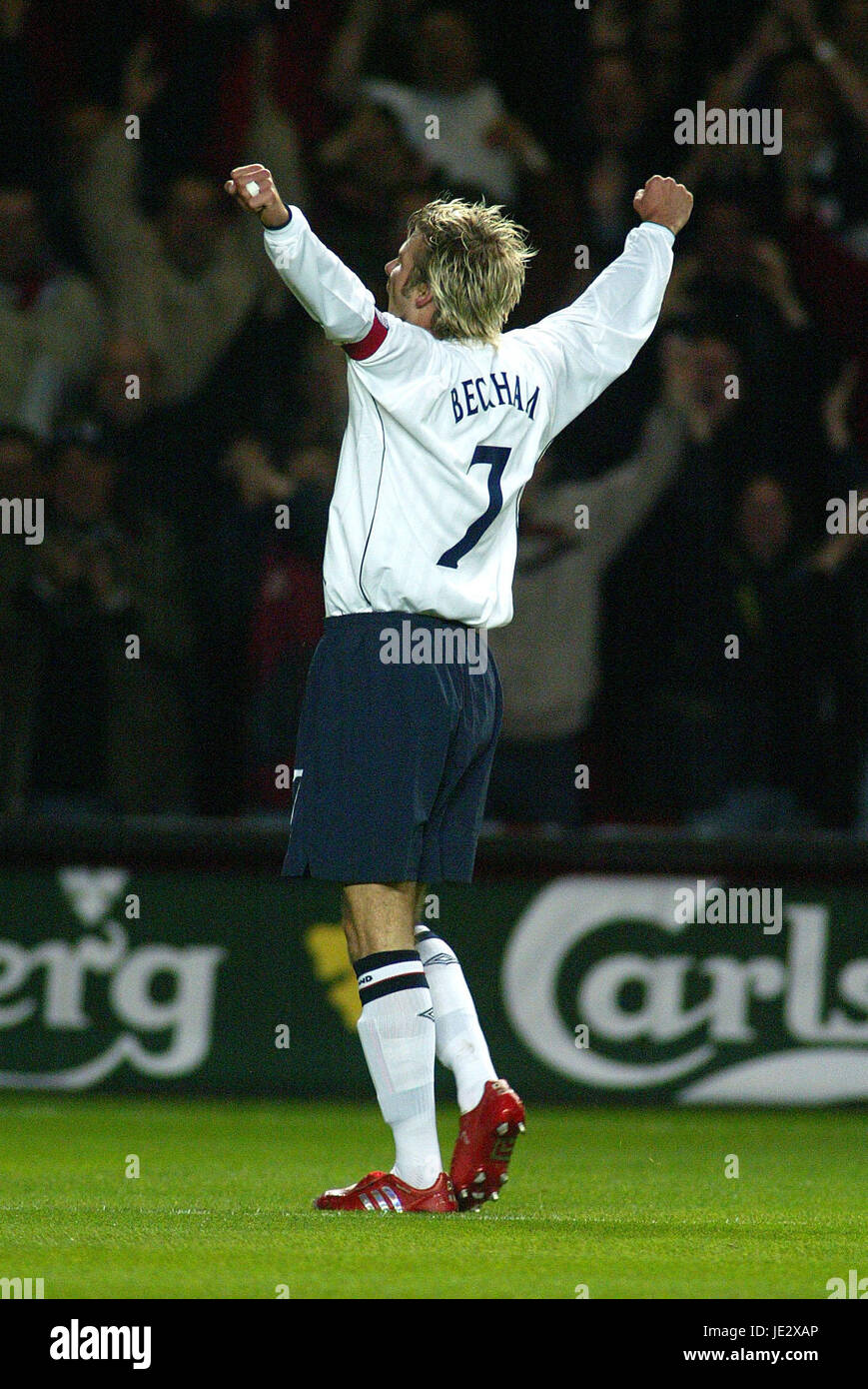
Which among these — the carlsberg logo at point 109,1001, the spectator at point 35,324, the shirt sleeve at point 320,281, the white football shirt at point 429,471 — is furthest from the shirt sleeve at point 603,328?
the spectator at point 35,324

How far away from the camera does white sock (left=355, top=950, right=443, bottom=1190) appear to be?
4746 mm

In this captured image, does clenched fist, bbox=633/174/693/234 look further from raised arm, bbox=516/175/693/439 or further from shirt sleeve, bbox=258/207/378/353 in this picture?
shirt sleeve, bbox=258/207/378/353

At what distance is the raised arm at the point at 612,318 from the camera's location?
204 inches

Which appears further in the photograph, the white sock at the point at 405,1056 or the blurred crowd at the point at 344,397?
the blurred crowd at the point at 344,397

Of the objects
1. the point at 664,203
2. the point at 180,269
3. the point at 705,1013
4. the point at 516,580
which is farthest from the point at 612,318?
the point at 180,269

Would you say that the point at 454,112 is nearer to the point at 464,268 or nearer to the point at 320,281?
the point at 464,268

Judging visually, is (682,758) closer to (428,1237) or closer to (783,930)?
(783,930)

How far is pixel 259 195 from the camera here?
4.50m

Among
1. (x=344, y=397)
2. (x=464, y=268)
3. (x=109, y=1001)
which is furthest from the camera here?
(x=344, y=397)

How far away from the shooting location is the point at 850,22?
32.9 ft

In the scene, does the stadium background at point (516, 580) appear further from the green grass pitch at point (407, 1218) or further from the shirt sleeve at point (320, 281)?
the shirt sleeve at point (320, 281)

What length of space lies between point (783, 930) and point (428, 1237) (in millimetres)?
3954

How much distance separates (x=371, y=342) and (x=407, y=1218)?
73.3 inches

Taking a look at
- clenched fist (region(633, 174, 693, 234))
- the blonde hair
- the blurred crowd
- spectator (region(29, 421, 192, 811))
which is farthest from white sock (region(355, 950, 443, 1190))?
spectator (region(29, 421, 192, 811))
